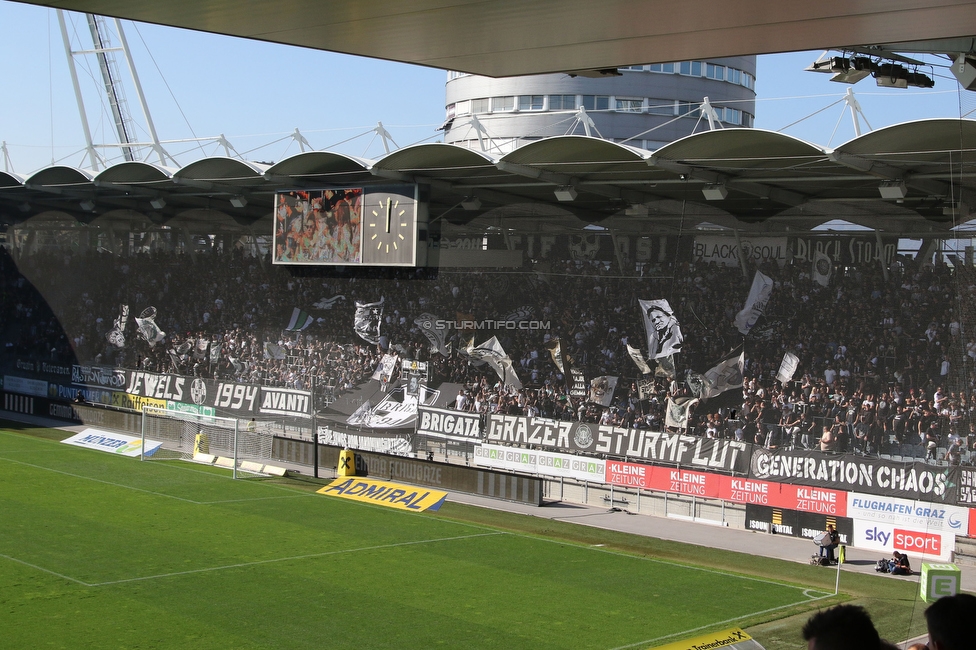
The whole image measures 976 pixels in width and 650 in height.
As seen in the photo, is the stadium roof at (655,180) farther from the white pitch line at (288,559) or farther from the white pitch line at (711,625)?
the white pitch line at (288,559)

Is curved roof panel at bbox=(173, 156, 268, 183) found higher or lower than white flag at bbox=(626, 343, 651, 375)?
higher

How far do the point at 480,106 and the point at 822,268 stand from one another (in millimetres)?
32193

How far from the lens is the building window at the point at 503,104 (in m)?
49.7

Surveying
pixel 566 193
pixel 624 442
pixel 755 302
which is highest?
pixel 566 193

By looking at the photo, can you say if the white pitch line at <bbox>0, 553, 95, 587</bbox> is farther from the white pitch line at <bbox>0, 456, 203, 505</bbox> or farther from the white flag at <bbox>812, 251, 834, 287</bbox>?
the white flag at <bbox>812, 251, 834, 287</bbox>

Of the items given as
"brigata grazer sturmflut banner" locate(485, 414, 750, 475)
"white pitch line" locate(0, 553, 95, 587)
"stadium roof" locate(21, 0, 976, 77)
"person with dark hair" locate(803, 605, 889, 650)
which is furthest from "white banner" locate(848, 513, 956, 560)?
"person with dark hair" locate(803, 605, 889, 650)

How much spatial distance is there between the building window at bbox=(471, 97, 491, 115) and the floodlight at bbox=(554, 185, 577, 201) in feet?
89.9

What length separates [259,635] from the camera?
454 inches

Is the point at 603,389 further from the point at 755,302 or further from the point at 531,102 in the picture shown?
the point at 531,102

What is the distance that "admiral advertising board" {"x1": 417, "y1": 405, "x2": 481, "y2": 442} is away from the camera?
2403 centimetres

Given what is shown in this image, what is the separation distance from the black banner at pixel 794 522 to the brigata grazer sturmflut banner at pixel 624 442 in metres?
0.88

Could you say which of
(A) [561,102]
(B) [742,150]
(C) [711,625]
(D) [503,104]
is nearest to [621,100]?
(A) [561,102]

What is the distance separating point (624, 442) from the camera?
2114 cm

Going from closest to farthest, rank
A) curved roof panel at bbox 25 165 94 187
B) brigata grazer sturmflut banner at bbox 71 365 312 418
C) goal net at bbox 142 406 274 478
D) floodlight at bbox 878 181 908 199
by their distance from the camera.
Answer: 1. floodlight at bbox 878 181 908 199
2. goal net at bbox 142 406 274 478
3. brigata grazer sturmflut banner at bbox 71 365 312 418
4. curved roof panel at bbox 25 165 94 187
